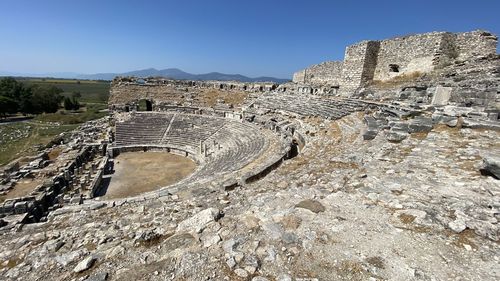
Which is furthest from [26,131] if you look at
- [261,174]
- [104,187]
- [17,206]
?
[261,174]

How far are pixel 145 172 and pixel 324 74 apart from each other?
19017mm

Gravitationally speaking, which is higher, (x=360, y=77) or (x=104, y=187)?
(x=360, y=77)

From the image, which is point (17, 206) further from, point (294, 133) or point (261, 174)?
point (294, 133)

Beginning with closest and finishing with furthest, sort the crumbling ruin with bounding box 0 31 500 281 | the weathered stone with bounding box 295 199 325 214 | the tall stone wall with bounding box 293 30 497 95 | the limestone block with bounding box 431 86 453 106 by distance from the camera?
the crumbling ruin with bounding box 0 31 500 281 < the weathered stone with bounding box 295 199 325 214 < the limestone block with bounding box 431 86 453 106 < the tall stone wall with bounding box 293 30 497 95

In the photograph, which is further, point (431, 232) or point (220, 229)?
point (220, 229)

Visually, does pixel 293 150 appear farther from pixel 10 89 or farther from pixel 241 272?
pixel 10 89

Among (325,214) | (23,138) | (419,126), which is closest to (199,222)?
(325,214)

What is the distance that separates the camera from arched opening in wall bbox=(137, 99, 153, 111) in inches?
1134

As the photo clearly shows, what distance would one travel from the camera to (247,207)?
16.5 feet

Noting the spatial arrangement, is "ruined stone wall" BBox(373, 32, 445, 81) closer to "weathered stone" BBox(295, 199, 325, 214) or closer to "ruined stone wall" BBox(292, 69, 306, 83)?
"ruined stone wall" BBox(292, 69, 306, 83)

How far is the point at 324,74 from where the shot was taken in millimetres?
25375

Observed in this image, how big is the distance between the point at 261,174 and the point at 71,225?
500cm

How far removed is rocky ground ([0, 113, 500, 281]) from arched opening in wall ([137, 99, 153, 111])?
2448 cm

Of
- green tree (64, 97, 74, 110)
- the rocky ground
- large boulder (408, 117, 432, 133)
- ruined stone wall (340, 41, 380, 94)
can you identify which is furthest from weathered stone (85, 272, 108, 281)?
green tree (64, 97, 74, 110)
